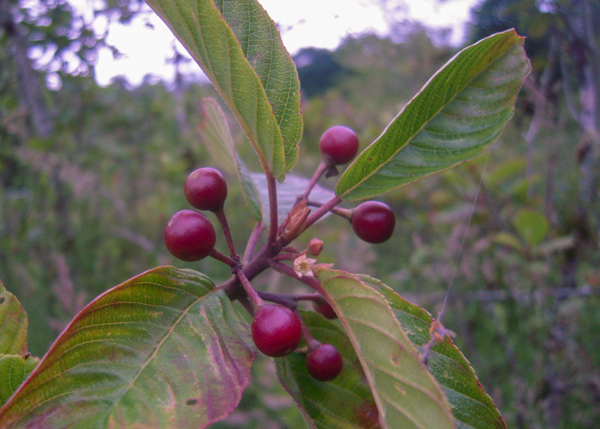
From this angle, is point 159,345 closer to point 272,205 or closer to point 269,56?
point 272,205

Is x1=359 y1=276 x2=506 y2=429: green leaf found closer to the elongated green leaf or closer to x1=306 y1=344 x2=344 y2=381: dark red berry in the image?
x1=306 y1=344 x2=344 y2=381: dark red berry

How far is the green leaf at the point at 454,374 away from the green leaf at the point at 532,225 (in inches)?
64.6

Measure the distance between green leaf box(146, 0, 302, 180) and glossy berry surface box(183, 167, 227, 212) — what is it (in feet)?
0.38

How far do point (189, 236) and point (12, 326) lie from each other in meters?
0.38

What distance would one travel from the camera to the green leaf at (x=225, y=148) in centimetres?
99

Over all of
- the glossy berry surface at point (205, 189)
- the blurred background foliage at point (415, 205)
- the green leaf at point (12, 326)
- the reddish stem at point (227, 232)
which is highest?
the glossy berry surface at point (205, 189)

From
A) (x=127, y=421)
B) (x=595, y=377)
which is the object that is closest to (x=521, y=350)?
(x=595, y=377)

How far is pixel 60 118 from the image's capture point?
3.24m

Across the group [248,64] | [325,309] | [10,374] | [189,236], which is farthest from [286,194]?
[10,374]

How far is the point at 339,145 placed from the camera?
0.97 metres

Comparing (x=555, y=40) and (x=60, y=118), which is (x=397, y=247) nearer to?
(x=555, y=40)

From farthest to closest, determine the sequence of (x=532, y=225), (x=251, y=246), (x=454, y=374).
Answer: (x=532, y=225), (x=251, y=246), (x=454, y=374)

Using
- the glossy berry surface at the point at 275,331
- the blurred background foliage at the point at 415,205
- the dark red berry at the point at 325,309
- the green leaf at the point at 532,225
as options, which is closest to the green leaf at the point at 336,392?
the dark red berry at the point at 325,309

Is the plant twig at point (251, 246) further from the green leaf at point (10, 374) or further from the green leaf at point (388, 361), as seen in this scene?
the green leaf at point (10, 374)
